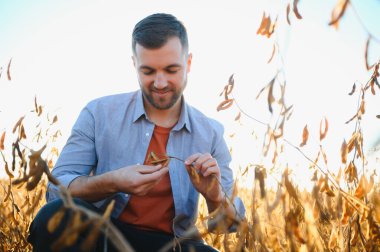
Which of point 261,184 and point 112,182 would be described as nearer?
point 261,184

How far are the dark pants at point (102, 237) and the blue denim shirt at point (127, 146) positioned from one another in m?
0.11

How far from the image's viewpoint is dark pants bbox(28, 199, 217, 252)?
4.04 ft

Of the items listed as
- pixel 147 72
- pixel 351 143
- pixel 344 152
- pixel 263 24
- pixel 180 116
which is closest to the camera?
pixel 263 24

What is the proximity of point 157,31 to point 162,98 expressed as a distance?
13.0 inches

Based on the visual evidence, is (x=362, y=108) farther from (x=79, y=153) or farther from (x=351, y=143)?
(x=79, y=153)

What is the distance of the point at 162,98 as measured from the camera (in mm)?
1848

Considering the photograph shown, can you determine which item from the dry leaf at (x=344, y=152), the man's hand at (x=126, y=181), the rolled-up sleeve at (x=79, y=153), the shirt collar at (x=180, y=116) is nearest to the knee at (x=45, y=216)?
the man's hand at (x=126, y=181)

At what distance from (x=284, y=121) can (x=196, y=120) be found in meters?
1.18

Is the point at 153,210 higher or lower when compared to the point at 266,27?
lower

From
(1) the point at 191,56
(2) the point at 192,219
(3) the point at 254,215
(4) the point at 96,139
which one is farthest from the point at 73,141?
(3) the point at 254,215

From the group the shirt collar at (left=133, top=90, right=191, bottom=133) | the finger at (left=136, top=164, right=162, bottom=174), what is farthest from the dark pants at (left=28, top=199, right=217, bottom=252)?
the shirt collar at (left=133, top=90, right=191, bottom=133)

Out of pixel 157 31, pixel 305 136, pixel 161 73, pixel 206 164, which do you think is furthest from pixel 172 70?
pixel 305 136

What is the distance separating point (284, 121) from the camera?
86 centimetres

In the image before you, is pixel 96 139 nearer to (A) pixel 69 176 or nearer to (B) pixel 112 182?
(A) pixel 69 176
